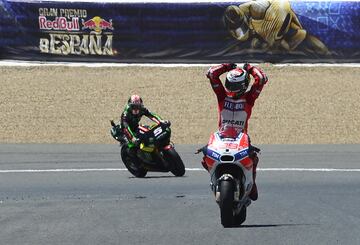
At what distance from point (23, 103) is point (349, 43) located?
9.72 metres

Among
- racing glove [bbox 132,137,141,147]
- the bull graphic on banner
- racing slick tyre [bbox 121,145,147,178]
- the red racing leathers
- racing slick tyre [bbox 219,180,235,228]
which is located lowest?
the bull graphic on banner

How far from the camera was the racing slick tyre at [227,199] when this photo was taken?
10016 millimetres

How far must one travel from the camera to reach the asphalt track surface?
31.8 feet

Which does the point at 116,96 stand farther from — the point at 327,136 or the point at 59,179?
the point at 59,179

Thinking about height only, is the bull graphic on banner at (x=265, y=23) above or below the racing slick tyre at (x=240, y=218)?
below

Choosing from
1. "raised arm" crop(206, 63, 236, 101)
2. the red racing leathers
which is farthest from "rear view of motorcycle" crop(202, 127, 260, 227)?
"raised arm" crop(206, 63, 236, 101)

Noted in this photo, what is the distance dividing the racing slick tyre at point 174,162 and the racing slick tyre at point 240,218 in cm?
535

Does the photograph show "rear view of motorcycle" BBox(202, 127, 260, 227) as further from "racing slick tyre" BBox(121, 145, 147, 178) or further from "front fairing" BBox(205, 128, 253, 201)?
"racing slick tyre" BBox(121, 145, 147, 178)

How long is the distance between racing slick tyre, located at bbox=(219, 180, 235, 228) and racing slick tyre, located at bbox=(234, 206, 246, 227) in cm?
28

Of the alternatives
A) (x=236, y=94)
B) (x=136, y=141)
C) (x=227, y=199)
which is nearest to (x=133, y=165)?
(x=136, y=141)

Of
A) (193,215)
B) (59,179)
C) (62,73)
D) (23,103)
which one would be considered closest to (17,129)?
(23,103)

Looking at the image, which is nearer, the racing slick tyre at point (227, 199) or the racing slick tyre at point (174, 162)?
the racing slick tyre at point (227, 199)

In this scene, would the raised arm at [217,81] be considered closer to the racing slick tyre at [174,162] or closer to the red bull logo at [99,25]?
the racing slick tyre at [174,162]

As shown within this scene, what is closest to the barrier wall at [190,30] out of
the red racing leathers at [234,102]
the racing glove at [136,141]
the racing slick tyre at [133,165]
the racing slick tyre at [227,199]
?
the racing slick tyre at [133,165]
